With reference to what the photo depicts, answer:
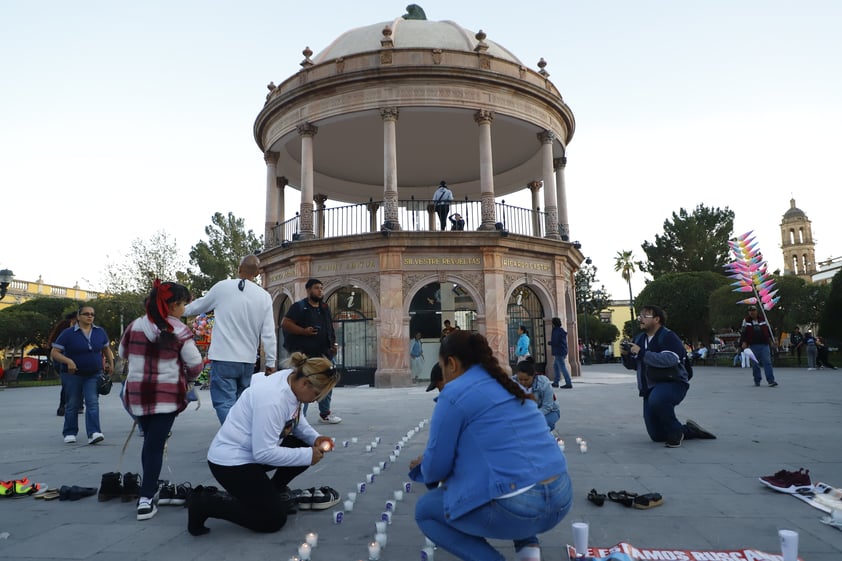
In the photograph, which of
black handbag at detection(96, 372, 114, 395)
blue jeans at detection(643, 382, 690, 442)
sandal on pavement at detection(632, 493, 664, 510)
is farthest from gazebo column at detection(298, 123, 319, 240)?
sandal on pavement at detection(632, 493, 664, 510)

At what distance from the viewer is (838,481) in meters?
4.48

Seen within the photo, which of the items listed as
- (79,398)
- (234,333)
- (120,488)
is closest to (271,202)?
(79,398)

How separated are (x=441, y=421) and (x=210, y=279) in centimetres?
4589

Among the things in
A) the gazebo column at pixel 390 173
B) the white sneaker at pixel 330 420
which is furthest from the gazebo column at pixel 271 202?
the white sneaker at pixel 330 420

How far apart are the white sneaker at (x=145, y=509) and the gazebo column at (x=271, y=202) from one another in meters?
18.3

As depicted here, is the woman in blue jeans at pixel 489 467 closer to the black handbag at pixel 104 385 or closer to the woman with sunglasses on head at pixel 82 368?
the woman with sunglasses on head at pixel 82 368

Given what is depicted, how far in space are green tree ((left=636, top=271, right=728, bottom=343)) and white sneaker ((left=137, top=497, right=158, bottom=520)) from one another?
143ft

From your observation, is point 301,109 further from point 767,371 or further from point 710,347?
point 710,347

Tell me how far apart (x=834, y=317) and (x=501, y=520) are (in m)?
32.9

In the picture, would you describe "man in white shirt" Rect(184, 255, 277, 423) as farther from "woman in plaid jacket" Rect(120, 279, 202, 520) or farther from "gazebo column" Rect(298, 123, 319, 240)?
"gazebo column" Rect(298, 123, 319, 240)

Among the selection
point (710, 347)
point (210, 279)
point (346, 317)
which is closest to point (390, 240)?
point (346, 317)

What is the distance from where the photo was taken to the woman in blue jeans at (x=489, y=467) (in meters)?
2.49

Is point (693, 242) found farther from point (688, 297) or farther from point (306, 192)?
point (306, 192)

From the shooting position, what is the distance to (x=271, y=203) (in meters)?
21.9
